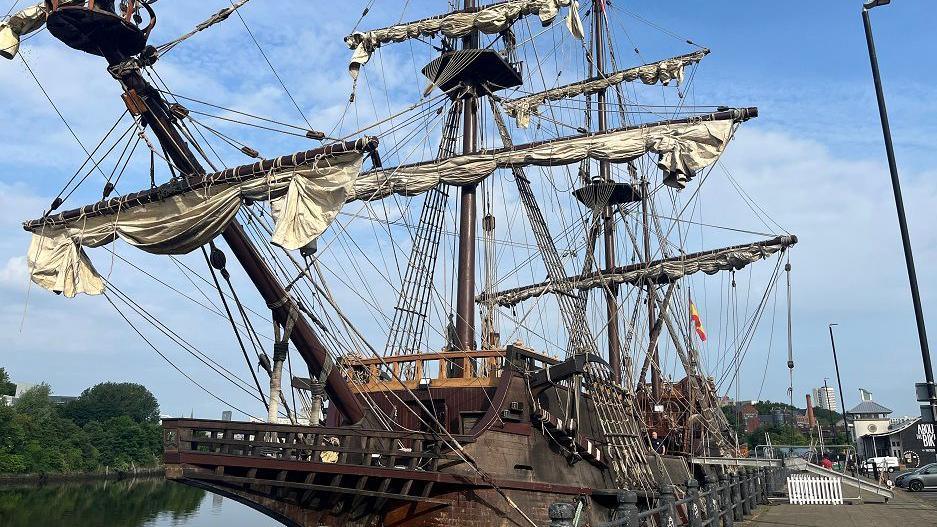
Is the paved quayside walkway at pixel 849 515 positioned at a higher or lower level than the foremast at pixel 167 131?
lower

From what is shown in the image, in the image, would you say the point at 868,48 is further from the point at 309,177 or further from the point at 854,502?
the point at 854,502

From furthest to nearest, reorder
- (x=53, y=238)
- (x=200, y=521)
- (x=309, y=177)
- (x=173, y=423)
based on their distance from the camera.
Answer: (x=200, y=521)
(x=53, y=238)
(x=309, y=177)
(x=173, y=423)

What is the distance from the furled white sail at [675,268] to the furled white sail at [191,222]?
1201 centimetres

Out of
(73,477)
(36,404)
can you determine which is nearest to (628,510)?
(73,477)

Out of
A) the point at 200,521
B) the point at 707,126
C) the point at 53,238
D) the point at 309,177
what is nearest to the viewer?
the point at 309,177

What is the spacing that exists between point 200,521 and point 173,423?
86.1 feet

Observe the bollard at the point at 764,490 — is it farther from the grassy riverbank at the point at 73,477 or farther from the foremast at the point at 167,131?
the grassy riverbank at the point at 73,477

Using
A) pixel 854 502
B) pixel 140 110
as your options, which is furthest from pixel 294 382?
pixel 854 502

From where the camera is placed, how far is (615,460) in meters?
15.3

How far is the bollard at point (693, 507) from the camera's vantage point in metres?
9.69

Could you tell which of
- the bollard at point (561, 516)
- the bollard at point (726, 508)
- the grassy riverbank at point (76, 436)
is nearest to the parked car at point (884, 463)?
the bollard at point (726, 508)

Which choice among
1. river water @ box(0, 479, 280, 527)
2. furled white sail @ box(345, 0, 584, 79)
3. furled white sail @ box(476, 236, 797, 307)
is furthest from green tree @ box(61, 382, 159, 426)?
furled white sail @ box(345, 0, 584, 79)

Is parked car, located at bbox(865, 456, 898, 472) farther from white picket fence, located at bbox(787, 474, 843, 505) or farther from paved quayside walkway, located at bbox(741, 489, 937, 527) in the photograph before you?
paved quayside walkway, located at bbox(741, 489, 937, 527)

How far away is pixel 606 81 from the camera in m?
29.8
